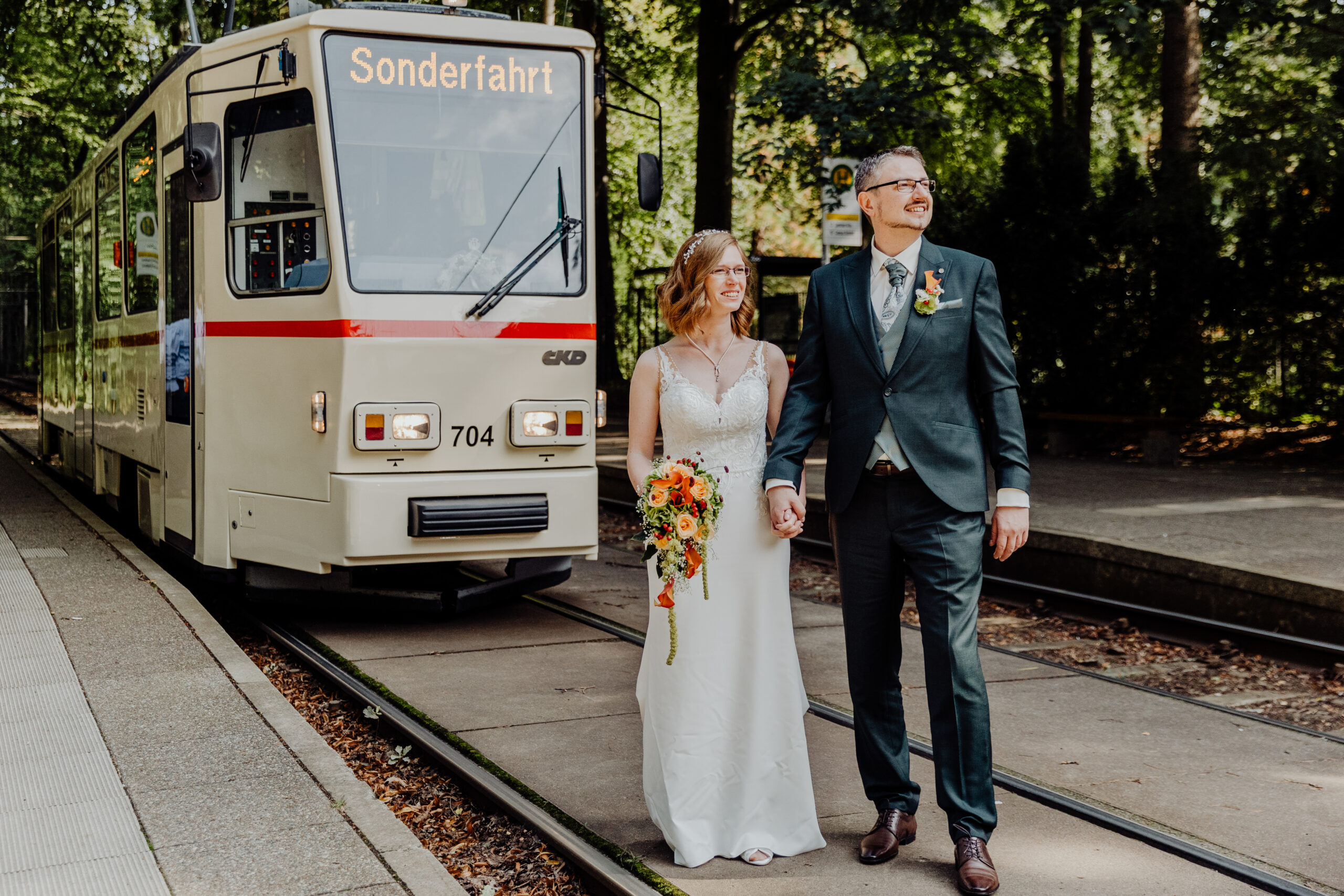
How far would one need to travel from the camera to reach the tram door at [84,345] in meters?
11.4

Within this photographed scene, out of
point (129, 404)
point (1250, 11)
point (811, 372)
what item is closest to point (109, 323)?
point (129, 404)

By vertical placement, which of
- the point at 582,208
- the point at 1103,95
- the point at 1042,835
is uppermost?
the point at 1103,95

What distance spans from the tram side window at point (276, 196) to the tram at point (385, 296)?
13mm

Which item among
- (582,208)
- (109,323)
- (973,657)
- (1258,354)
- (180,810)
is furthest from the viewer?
(1258,354)

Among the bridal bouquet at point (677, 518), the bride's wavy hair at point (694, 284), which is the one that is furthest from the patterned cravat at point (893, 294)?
the bridal bouquet at point (677, 518)

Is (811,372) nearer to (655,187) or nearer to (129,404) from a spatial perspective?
(655,187)

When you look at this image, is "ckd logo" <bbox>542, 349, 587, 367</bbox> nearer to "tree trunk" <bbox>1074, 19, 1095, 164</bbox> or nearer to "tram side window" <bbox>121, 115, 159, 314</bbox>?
"tram side window" <bbox>121, 115, 159, 314</bbox>

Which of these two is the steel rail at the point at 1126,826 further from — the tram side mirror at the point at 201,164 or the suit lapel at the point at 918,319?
the tram side mirror at the point at 201,164

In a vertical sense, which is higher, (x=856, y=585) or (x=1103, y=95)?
(x=1103, y=95)

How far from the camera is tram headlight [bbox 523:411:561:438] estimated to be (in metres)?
7.18

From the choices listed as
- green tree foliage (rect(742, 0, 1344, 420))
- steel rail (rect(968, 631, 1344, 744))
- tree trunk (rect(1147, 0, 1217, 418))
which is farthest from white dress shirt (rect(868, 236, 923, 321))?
tree trunk (rect(1147, 0, 1217, 418))

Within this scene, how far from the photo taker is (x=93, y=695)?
5445 mm

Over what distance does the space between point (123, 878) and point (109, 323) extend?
7538 millimetres

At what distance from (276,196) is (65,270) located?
715 cm
